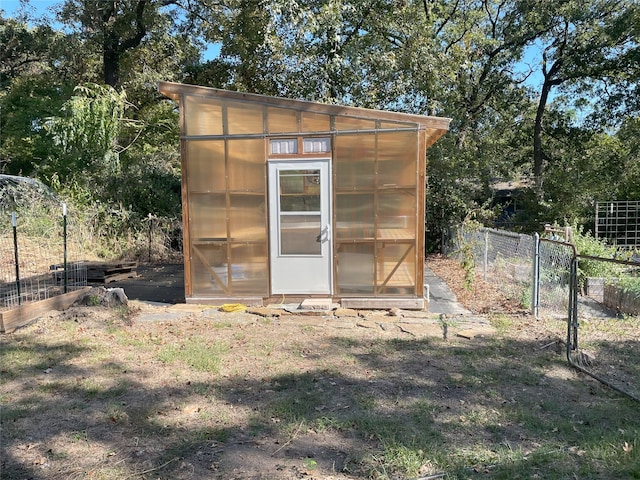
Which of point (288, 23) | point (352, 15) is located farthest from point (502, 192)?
point (288, 23)

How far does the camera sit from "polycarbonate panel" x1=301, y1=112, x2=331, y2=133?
7.14 meters

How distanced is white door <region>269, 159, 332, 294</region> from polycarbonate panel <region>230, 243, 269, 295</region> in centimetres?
17

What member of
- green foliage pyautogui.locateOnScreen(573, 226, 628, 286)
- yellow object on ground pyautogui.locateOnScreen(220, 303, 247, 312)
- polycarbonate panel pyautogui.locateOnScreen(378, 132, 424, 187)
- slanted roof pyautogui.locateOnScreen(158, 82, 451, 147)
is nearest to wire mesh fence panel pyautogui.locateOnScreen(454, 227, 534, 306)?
green foliage pyautogui.locateOnScreen(573, 226, 628, 286)

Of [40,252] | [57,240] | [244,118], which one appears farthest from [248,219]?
[57,240]

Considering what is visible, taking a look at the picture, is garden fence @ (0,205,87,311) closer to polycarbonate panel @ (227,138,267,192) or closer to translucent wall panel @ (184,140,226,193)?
translucent wall panel @ (184,140,226,193)

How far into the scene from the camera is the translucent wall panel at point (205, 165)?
739 centimetres

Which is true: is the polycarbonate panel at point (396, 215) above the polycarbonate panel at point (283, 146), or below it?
below

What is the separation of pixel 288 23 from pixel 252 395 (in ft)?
38.6

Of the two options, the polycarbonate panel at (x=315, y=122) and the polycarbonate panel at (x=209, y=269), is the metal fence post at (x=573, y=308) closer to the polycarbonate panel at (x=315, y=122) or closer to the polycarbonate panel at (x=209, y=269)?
the polycarbonate panel at (x=315, y=122)

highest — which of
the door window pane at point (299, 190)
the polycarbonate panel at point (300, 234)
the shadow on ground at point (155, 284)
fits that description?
the door window pane at point (299, 190)

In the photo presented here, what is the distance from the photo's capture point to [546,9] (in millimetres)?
17875

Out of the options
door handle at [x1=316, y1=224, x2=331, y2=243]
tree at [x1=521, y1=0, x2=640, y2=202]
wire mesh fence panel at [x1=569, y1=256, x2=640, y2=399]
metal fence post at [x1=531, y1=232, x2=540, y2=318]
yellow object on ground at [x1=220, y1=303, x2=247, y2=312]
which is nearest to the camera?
wire mesh fence panel at [x1=569, y1=256, x2=640, y2=399]

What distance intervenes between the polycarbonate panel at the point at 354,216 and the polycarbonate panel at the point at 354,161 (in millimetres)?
158

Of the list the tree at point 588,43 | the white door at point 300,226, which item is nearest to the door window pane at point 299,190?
the white door at point 300,226
